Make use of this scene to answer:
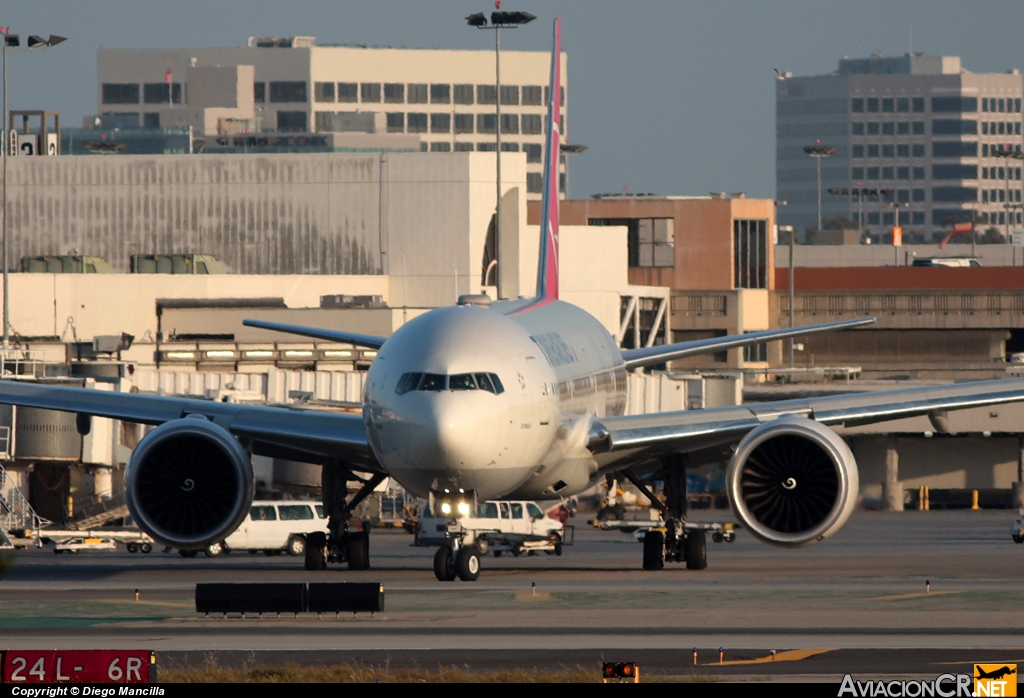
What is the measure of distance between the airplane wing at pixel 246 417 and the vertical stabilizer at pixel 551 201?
990 cm

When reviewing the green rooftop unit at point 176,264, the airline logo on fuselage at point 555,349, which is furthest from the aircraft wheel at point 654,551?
the green rooftop unit at point 176,264

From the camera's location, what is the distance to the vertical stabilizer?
4559 centimetres

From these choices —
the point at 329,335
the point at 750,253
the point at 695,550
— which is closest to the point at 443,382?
the point at 695,550

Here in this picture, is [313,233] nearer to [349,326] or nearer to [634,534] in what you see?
[349,326]

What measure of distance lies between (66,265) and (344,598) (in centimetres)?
6873

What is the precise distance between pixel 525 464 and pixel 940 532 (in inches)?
1055

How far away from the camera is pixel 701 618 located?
2661 centimetres

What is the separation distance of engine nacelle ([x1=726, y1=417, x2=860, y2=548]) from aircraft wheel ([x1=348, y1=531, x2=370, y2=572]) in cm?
835

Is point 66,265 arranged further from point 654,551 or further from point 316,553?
point 654,551

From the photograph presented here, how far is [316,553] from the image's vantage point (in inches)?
1468

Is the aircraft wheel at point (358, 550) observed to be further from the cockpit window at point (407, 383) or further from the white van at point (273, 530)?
the white van at point (273, 530)

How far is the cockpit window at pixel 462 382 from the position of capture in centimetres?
3003

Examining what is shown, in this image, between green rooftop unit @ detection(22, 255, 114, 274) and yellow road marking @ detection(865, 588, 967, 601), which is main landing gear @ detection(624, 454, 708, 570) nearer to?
yellow road marking @ detection(865, 588, 967, 601)

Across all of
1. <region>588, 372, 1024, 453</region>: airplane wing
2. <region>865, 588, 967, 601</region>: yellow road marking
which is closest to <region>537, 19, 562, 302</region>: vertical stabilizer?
<region>588, 372, 1024, 453</region>: airplane wing
